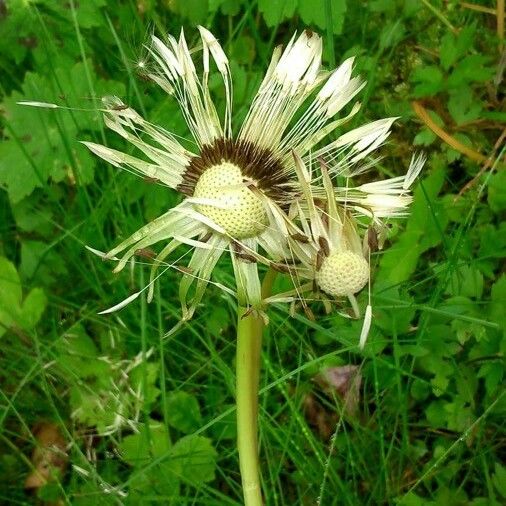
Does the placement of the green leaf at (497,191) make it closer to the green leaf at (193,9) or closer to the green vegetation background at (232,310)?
the green vegetation background at (232,310)

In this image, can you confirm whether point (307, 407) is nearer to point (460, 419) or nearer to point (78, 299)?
point (460, 419)

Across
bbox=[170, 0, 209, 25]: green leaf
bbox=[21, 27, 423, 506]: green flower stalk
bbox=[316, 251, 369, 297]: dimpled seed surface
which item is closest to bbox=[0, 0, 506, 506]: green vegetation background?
bbox=[170, 0, 209, 25]: green leaf

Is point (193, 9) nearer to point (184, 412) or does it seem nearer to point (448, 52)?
point (448, 52)

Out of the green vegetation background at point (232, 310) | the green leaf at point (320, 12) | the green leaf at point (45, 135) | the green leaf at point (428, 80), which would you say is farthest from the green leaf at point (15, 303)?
the green leaf at point (428, 80)

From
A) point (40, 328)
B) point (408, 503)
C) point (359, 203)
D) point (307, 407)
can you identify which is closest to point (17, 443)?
point (40, 328)

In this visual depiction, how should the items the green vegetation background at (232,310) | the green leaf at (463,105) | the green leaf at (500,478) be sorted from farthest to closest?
the green leaf at (463,105), the green vegetation background at (232,310), the green leaf at (500,478)

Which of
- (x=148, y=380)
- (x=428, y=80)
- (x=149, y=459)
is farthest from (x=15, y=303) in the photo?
(x=428, y=80)
